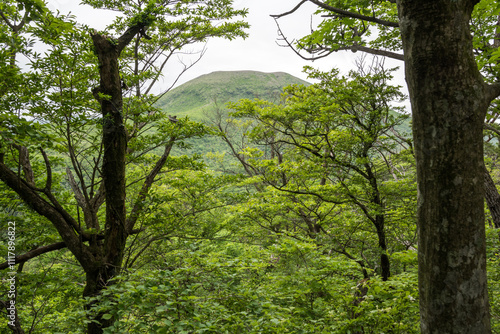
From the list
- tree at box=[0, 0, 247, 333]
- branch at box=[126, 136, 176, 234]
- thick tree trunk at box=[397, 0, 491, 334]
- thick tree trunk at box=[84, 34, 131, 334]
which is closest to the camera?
thick tree trunk at box=[397, 0, 491, 334]

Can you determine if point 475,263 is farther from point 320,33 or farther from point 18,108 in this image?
point 18,108

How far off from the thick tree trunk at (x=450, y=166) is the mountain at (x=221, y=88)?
75.3 meters

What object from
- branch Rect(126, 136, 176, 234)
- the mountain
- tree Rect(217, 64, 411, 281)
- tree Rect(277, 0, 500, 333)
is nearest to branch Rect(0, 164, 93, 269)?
branch Rect(126, 136, 176, 234)

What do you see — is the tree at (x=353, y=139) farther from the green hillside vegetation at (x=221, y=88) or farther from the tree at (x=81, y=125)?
the green hillside vegetation at (x=221, y=88)

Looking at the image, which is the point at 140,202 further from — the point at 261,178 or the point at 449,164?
the point at 449,164

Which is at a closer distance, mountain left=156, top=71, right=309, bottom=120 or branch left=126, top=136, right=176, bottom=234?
branch left=126, top=136, right=176, bottom=234

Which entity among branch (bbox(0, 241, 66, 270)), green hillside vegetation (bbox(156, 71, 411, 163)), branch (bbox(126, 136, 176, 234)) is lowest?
branch (bbox(0, 241, 66, 270))

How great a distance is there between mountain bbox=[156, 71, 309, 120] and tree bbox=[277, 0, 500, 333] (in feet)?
247

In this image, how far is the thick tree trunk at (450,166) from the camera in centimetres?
127

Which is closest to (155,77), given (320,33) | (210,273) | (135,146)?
(135,146)

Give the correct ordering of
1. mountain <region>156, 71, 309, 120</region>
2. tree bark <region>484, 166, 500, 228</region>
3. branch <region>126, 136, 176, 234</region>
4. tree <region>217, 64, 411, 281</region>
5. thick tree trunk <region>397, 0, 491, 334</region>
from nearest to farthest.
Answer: thick tree trunk <region>397, 0, 491, 334</region> < branch <region>126, 136, 176, 234</region> < tree <region>217, 64, 411, 281</region> < tree bark <region>484, 166, 500, 228</region> < mountain <region>156, 71, 309, 120</region>

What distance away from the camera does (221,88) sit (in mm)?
86750

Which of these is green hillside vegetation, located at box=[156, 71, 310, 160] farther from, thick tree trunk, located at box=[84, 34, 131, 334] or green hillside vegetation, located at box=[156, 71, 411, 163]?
thick tree trunk, located at box=[84, 34, 131, 334]

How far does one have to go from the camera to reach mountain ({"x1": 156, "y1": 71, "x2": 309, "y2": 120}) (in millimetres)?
79294
